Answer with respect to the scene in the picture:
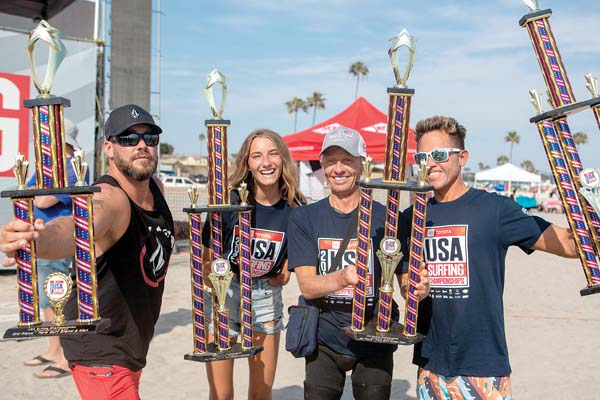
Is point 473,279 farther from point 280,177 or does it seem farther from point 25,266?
point 25,266

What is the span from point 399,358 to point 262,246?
9.99 feet

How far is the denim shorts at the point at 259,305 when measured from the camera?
3.39 m

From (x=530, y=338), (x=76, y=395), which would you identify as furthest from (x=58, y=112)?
(x=530, y=338)

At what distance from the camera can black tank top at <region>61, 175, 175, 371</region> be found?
2.53m

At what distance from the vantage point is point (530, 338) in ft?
21.4

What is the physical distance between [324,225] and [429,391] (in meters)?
0.99

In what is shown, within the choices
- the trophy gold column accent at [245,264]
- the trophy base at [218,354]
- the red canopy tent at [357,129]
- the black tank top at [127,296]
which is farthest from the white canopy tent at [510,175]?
the black tank top at [127,296]

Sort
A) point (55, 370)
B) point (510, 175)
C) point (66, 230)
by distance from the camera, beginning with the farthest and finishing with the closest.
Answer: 1. point (510, 175)
2. point (55, 370)
3. point (66, 230)

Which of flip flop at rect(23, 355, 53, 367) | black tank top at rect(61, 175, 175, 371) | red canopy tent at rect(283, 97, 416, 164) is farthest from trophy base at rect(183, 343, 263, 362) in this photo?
red canopy tent at rect(283, 97, 416, 164)

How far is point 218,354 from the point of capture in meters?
2.81

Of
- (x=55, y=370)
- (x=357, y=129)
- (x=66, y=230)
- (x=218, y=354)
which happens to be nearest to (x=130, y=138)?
(x=66, y=230)

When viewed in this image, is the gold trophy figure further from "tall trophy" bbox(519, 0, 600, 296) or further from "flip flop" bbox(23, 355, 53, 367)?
"flip flop" bbox(23, 355, 53, 367)

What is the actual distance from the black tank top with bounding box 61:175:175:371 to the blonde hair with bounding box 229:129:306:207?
0.88 meters

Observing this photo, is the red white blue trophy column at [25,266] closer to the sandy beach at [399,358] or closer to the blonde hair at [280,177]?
the blonde hair at [280,177]
